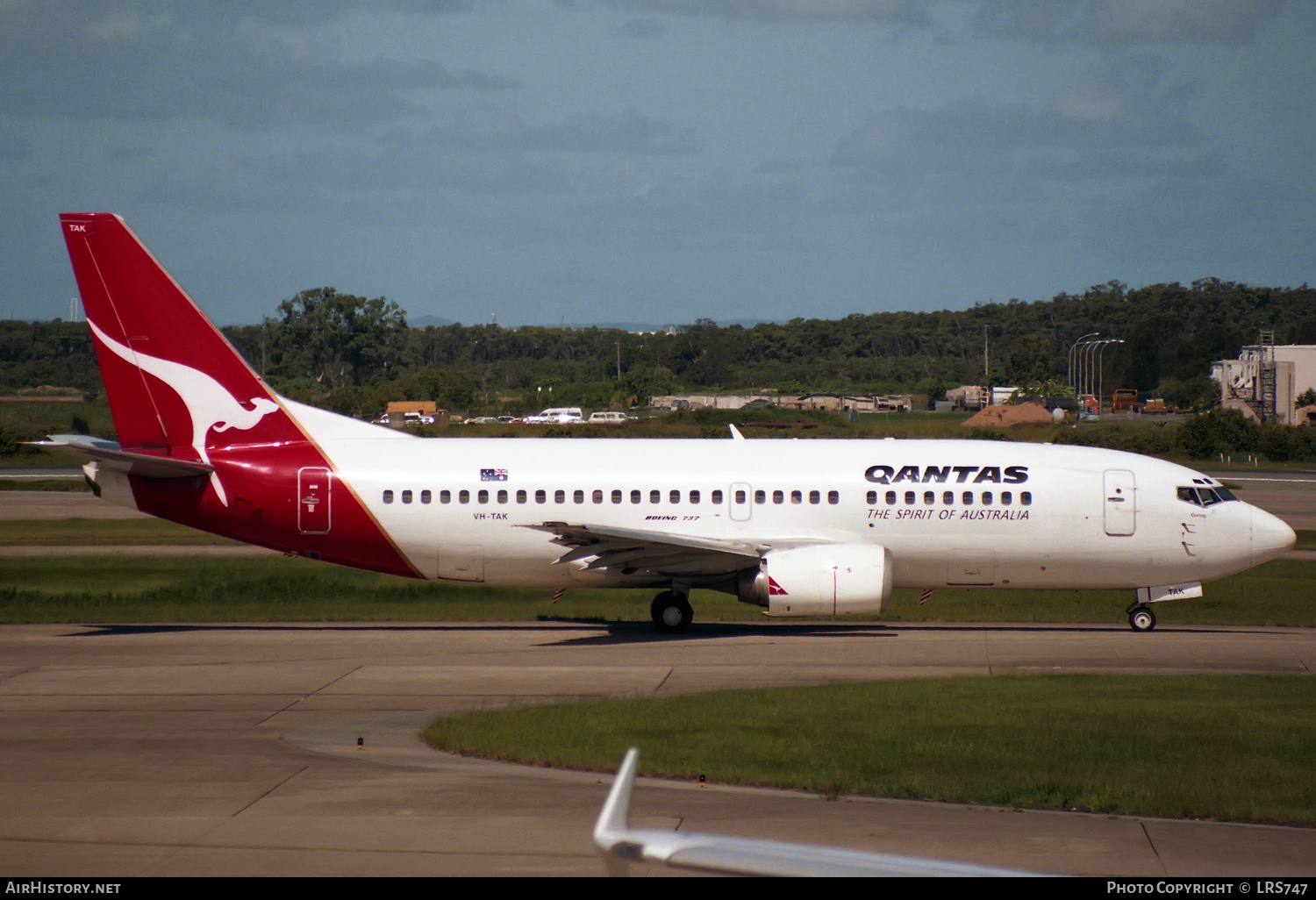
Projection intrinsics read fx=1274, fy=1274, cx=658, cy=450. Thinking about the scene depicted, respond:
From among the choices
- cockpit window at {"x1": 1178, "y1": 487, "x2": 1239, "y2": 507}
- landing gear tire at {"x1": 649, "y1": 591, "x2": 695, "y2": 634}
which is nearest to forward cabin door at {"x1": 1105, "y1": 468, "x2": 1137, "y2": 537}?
cockpit window at {"x1": 1178, "y1": 487, "x2": 1239, "y2": 507}

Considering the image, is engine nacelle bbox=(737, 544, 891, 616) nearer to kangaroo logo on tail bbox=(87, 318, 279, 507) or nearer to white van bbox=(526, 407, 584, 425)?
kangaroo logo on tail bbox=(87, 318, 279, 507)

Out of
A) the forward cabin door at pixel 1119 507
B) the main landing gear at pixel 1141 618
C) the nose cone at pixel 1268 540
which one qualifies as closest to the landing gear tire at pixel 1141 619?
the main landing gear at pixel 1141 618

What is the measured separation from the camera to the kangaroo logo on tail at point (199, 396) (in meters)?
24.5

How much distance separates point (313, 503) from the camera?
78.9ft

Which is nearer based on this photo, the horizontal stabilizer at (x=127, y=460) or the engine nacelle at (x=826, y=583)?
the engine nacelle at (x=826, y=583)

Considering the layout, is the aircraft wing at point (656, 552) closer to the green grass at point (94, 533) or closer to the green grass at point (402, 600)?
the green grass at point (402, 600)

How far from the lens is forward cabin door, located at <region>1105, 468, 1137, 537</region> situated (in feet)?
79.5

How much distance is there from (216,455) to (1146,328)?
160211 millimetres

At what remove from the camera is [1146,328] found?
16638 cm

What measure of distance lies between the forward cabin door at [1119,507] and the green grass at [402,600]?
2905mm

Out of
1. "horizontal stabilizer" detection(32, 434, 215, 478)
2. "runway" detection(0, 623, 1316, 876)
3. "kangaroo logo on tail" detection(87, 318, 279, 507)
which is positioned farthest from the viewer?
"kangaroo logo on tail" detection(87, 318, 279, 507)

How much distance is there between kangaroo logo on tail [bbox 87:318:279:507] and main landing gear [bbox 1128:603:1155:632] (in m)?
17.1

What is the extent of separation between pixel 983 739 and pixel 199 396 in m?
16.5

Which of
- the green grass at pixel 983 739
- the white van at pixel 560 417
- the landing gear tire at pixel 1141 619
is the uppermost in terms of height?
the white van at pixel 560 417
